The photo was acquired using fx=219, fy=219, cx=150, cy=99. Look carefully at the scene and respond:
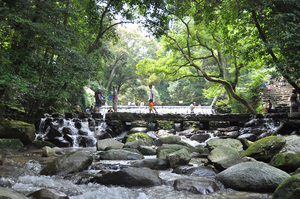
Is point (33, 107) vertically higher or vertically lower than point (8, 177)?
higher

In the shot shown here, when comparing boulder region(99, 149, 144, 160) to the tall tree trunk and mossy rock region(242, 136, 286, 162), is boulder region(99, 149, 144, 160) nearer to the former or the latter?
mossy rock region(242, 136, 286, 162)

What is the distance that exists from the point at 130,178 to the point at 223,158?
2539mm

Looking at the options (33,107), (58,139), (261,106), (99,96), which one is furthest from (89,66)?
(261,106)

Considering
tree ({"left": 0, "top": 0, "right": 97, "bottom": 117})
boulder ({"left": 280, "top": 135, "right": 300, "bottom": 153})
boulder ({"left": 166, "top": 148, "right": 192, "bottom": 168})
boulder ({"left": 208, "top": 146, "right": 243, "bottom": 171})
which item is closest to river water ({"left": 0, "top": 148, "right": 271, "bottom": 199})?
boulder ({"left": 166, "top": 148, "right": 192, "bottom": 168})

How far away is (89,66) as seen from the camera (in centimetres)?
806

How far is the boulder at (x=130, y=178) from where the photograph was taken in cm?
431

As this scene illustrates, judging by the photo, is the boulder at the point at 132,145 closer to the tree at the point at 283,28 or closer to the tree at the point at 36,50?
the tree at the point at 36,50

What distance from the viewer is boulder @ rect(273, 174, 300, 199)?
274 cm

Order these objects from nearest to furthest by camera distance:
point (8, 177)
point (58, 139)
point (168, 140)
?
point (8, 177) < point (168, 140) < point (58, 139)

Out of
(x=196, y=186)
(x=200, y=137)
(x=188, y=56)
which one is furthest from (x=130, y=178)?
(x=188, y=56)

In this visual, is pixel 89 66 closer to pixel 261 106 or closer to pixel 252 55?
pixel 252 55

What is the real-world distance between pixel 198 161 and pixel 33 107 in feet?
23.8

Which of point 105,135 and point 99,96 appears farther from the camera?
point 99,96

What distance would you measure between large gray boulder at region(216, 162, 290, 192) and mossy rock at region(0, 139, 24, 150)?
705 cm
